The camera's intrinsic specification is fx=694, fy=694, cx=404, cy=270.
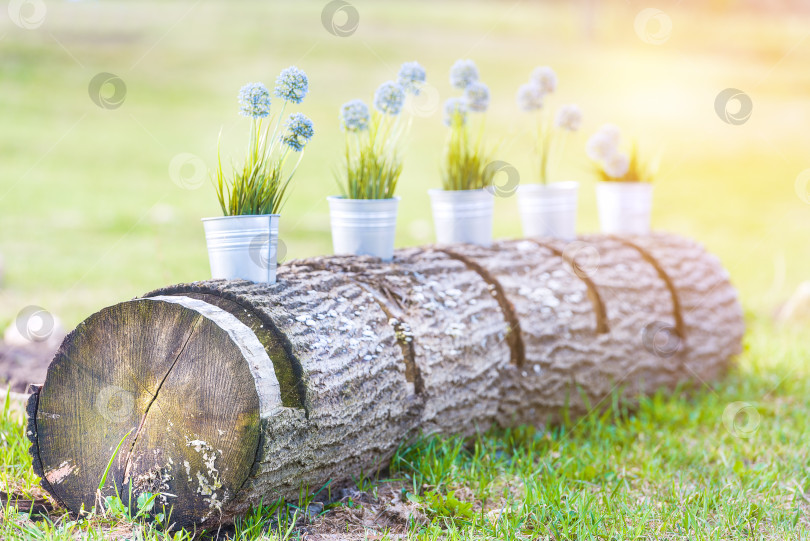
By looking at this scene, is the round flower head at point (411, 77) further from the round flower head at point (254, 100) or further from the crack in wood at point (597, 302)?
the crack in wood at point (597, 302)

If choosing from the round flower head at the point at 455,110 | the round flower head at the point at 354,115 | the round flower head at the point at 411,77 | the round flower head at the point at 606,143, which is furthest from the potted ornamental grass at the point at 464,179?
the round flower head at the point at 606,143

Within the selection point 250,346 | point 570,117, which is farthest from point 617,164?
point 250,346

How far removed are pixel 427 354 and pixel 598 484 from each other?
0.80 m

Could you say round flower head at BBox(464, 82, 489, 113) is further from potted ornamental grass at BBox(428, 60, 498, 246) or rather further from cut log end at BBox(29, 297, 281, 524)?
cut log end at BBox(29, 297, 281, 524)

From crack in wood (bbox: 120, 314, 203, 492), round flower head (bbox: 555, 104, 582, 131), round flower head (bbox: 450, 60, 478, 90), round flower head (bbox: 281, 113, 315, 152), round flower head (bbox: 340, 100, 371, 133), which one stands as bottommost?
crack in wood (bbox: 120, 314, 203, 492)

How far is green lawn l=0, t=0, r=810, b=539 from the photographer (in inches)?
94.3

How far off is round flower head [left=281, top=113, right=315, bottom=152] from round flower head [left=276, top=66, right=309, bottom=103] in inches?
2.8

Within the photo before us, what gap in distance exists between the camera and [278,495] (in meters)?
2.13

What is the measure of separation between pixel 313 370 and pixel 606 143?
2.49 meters

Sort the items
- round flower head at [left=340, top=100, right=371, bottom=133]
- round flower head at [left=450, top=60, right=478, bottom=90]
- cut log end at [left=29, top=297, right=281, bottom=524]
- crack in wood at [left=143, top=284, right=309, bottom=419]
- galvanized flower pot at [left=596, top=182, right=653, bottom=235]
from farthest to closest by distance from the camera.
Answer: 1. galvanized flower pot at [left=596, top=182, right=653, bottom=235]
2. round flower head at [left=450, top=60, right=478, bottom=90]
3. round flower head at [left=340, top=100, right=371, bottom=133]
4. crack in wood at [left=143, top=284, right=309, bottom=419]
5. cut log end at [left=29, top=297, right=281, bottom=524]

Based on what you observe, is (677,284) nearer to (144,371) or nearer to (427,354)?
(427,354)

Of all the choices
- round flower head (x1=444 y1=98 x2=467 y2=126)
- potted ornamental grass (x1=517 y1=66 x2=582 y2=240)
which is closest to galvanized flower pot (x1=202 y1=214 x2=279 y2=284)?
round flower head (x1=444 y1=98 x2=467 y2=126)

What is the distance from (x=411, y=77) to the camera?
9.18ft

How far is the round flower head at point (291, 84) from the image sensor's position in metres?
2.39
